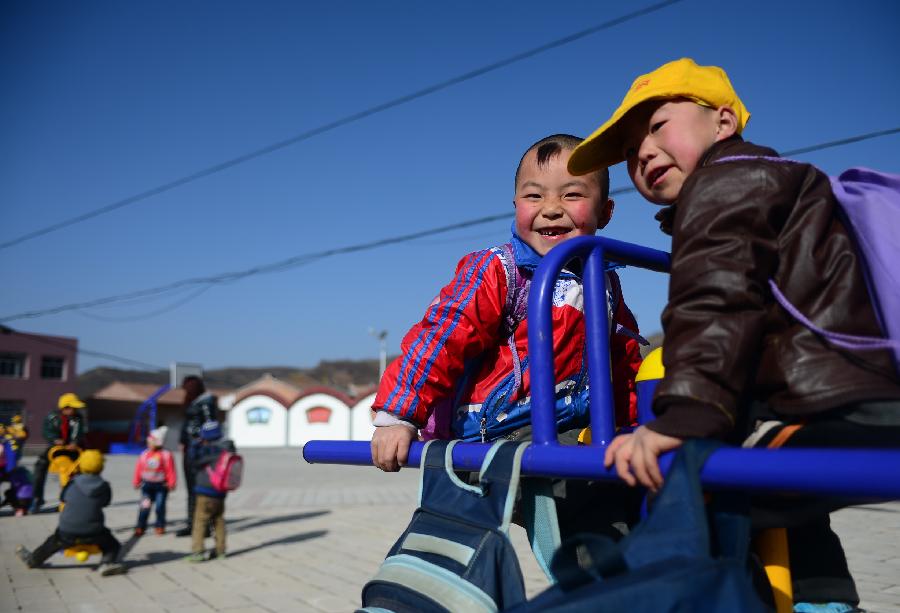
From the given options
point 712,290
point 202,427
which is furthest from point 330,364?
point 712,290

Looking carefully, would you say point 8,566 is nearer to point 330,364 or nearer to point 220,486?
point 220,486

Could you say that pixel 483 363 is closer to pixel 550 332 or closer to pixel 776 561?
→ pixel 550 332

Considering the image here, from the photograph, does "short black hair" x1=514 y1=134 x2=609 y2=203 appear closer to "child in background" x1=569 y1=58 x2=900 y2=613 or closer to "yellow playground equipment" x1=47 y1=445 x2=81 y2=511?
"child in background" x1=569 y1=58 x2=900 y2=613

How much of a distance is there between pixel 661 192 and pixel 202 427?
6311mm

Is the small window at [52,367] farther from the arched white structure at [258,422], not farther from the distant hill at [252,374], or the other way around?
the distant hill at [252,374]

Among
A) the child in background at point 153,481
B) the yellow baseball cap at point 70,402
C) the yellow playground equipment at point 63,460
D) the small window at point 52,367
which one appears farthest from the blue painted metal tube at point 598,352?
the small window at point 52,367

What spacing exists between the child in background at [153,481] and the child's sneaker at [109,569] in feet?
6.17

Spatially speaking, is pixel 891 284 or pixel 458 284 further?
pixel 458 284

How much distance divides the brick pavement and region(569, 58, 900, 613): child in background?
3616mm

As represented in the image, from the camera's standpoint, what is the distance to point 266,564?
6.12 m

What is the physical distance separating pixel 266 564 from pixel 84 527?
4.77 ft

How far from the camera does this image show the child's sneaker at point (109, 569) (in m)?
5.82

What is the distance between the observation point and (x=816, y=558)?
149 centimetres

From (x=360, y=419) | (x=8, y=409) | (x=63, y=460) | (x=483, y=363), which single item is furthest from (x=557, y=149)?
(x=8, y=409)
